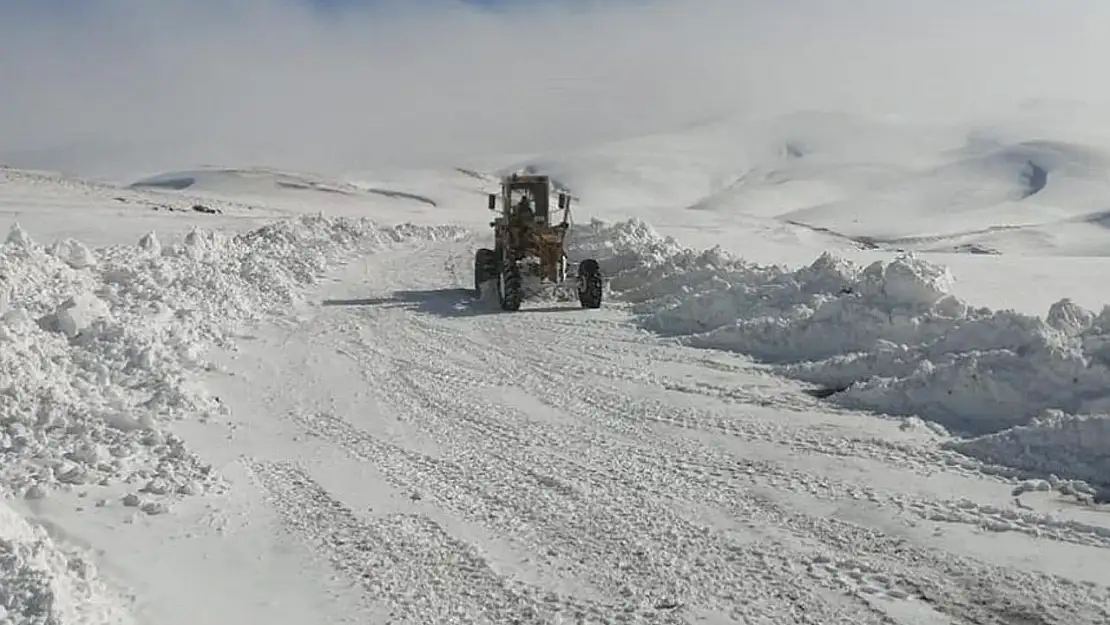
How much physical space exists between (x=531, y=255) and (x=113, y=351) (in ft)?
24.8

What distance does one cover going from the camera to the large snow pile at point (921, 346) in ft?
26.2

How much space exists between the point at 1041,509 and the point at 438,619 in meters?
3.90

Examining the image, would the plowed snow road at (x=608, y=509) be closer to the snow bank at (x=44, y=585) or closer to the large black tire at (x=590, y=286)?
the snow bank at (x=44, y=585)

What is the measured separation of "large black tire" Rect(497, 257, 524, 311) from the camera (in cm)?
1555

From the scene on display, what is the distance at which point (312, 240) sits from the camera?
24.1m

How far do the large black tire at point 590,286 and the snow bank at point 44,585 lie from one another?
10.4 meters

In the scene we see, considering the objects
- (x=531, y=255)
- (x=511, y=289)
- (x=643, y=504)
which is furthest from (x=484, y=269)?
(x=643, y=504)

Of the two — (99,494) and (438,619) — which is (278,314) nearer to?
(99,494)

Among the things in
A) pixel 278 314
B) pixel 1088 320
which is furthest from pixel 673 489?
pixel 278 314

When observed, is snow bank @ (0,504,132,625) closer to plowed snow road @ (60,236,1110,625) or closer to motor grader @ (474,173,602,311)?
plowed snow road @ (60,236,1110,625)

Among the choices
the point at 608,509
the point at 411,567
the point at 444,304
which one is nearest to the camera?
the point at 411,567

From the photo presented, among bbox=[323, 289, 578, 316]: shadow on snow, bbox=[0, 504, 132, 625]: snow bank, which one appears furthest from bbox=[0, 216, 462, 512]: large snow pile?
bbox=[0, 504, 132, 625]: snow bank

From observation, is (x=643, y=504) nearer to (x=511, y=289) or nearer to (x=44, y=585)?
(x=44, y=585)

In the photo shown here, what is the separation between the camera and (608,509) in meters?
7.02
